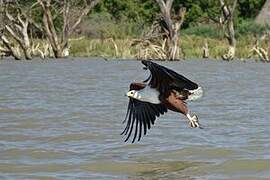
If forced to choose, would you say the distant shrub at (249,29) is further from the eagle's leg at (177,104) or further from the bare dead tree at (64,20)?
the eagle's leg at (177,104)

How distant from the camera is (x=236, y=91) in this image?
15.0m

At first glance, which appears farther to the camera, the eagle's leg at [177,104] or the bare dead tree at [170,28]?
A: the bare dead tree at [170,28]

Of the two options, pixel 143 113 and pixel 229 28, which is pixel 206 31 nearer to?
pixel 229 28

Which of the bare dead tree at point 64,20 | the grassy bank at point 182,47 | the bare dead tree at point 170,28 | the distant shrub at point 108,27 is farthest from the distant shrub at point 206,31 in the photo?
the bare dead tree at point 64,20

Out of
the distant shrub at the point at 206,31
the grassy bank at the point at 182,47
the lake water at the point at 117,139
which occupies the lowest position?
the grassy bank at the point at 182,47

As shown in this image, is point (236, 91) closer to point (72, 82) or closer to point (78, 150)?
point (72, 82)

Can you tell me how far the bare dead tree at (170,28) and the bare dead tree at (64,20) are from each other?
11.1 ft

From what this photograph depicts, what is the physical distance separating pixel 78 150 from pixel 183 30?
112 ft

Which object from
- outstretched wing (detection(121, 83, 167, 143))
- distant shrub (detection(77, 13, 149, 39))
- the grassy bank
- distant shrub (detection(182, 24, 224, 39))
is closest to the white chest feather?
outstretched wing (detection(121, 83, 167, 143))

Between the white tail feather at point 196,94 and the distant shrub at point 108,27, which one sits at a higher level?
the white tail feather at point 196,94

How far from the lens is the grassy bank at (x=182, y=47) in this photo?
33.7 metres

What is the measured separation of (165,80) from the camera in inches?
268

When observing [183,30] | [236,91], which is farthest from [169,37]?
[236,91]

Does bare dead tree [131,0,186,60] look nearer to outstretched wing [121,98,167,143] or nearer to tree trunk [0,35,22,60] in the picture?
tree trunk [0,35,22,60]
